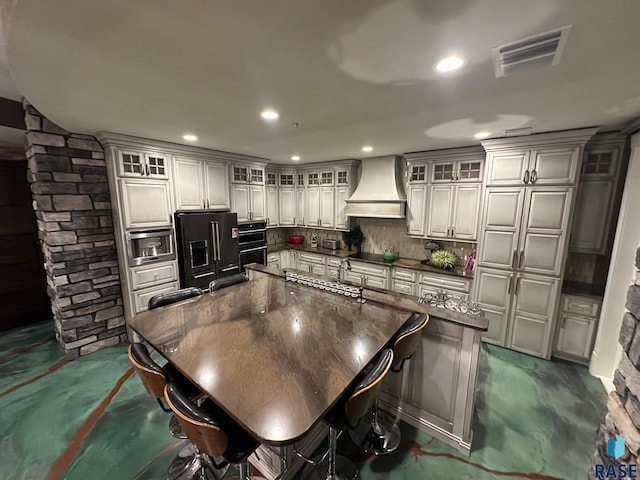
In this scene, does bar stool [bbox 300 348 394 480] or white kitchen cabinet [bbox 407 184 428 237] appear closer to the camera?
bar stool [bbox 300 348 394 480]

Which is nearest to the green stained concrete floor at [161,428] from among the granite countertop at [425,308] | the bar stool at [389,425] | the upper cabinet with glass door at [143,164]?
the bar stool at [389,425]

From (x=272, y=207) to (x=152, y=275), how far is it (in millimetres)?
2555

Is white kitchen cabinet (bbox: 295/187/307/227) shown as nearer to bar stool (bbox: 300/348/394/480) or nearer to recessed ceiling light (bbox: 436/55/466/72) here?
recessed ceiling light (bbox: 436/55/466/72)

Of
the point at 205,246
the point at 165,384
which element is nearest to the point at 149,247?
the point at 205,246

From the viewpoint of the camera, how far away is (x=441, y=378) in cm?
196

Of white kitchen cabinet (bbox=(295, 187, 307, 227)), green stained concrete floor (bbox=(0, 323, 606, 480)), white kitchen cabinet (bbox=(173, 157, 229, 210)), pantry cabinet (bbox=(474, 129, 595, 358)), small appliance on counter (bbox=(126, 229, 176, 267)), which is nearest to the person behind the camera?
green stained concrete floor (bbox=(0, 323, 606, 480))

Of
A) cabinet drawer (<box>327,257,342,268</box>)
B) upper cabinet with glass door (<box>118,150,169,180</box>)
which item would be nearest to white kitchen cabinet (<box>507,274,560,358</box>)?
cabinet drawer (<box>327,257,342,268</box>)

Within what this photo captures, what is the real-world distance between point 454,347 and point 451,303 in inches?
14.4

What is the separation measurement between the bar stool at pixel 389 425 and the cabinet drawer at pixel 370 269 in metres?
2.24

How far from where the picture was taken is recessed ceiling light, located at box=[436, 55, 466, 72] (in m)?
1.31

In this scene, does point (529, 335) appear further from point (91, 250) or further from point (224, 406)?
point (91, 250)

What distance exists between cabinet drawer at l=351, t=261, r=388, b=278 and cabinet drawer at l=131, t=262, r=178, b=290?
283 centimetres

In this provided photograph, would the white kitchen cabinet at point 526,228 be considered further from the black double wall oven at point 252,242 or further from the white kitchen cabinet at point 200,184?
the white kitchen cabinet at point 200,184

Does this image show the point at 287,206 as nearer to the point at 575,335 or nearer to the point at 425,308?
the point at 425,308
